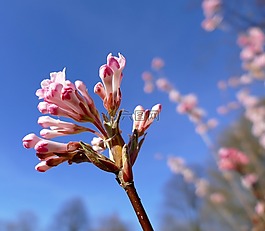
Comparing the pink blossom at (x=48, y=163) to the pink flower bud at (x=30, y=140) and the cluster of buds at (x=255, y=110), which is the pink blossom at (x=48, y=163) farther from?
the cluster of buds at (x=255, y=110)

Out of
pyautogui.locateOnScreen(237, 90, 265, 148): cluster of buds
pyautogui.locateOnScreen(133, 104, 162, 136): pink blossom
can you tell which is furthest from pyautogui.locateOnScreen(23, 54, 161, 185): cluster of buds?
pyautogui.locateOnScreen(237, 90, 265, 148): cluster of buds

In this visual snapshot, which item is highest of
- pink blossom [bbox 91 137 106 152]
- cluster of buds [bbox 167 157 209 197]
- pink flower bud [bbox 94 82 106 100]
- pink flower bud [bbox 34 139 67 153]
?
cluster of buds [bbox 167 157 209 197]

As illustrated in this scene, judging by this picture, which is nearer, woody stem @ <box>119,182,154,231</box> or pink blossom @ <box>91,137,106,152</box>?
woody stem @ <box>119,182,154,231</box>

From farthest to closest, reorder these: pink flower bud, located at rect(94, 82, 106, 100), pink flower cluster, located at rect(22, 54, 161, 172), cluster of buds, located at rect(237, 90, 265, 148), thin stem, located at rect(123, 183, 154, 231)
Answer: cluster of buds, located at rect(237, 90, 265, 148) → pink flower bud, located at rect(94, 82, 106, 100) → pink flower cluster, located at rect(22, 54, 161, 172) → thin stem, located at rect(123, 183, 154, 231)

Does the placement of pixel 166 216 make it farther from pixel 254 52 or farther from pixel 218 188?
pixel 254 52

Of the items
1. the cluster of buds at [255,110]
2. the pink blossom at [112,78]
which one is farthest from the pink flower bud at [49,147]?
the cluster of buds at [255,110]

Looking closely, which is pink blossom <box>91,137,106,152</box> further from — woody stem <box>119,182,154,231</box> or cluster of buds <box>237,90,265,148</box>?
cluster of buds <box>237,90,265,148</box>

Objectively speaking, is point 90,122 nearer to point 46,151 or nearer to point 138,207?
point 46,151
